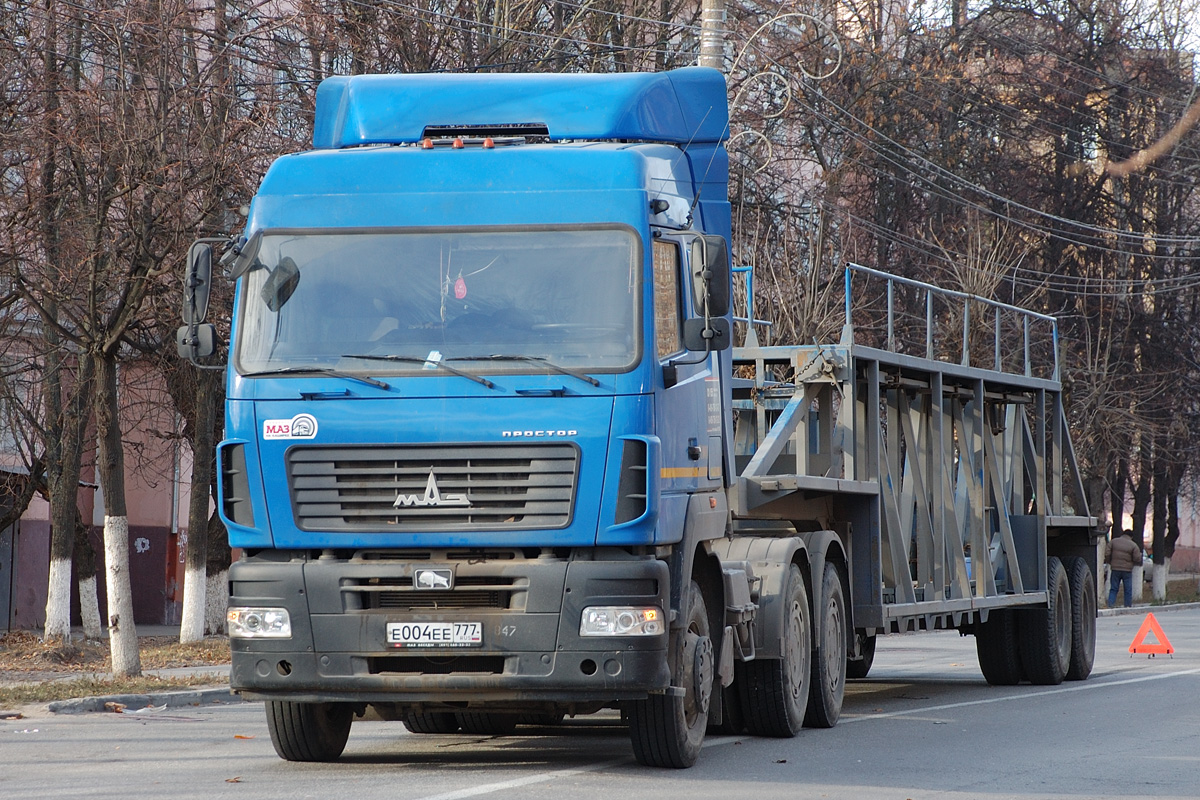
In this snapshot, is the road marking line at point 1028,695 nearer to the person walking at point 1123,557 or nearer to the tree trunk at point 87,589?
the tree trunk at point 87,589

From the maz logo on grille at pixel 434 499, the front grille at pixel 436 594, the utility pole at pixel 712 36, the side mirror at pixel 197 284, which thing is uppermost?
the utility pole at pixel 712 36

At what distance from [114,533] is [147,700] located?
208cm

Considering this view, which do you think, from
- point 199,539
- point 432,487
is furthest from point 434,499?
point 199,539

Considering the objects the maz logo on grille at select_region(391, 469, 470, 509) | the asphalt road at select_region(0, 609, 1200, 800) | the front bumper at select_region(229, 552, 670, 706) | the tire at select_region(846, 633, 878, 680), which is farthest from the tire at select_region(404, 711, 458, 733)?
the tire at select_region(846, 633, 878, 680)

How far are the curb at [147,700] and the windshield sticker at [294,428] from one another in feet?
17.9

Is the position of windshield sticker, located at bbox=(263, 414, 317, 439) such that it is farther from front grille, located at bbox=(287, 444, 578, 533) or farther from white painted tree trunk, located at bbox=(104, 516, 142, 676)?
white painted tree trunk, located at bbox=(104, 516, 142, 676)

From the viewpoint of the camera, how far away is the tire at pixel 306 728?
31.3 ft

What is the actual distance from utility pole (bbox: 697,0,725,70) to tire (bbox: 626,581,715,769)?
902 cm

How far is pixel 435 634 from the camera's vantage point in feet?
28.1

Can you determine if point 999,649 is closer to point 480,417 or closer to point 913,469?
point 913,469

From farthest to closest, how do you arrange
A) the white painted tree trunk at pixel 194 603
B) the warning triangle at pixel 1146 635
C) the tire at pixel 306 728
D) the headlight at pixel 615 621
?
the white painted tree trunk at pixel 194 603 < the warning triangle at pixel 1146 635 < the tire at pixel 306 728 < the headlight at pixel 615 621

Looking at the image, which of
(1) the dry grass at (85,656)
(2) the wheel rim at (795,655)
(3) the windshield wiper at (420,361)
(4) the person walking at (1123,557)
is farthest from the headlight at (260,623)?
(4) the person walking at (1123,557)

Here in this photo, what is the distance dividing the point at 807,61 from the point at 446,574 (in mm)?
24782

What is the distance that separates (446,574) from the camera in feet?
28.1
